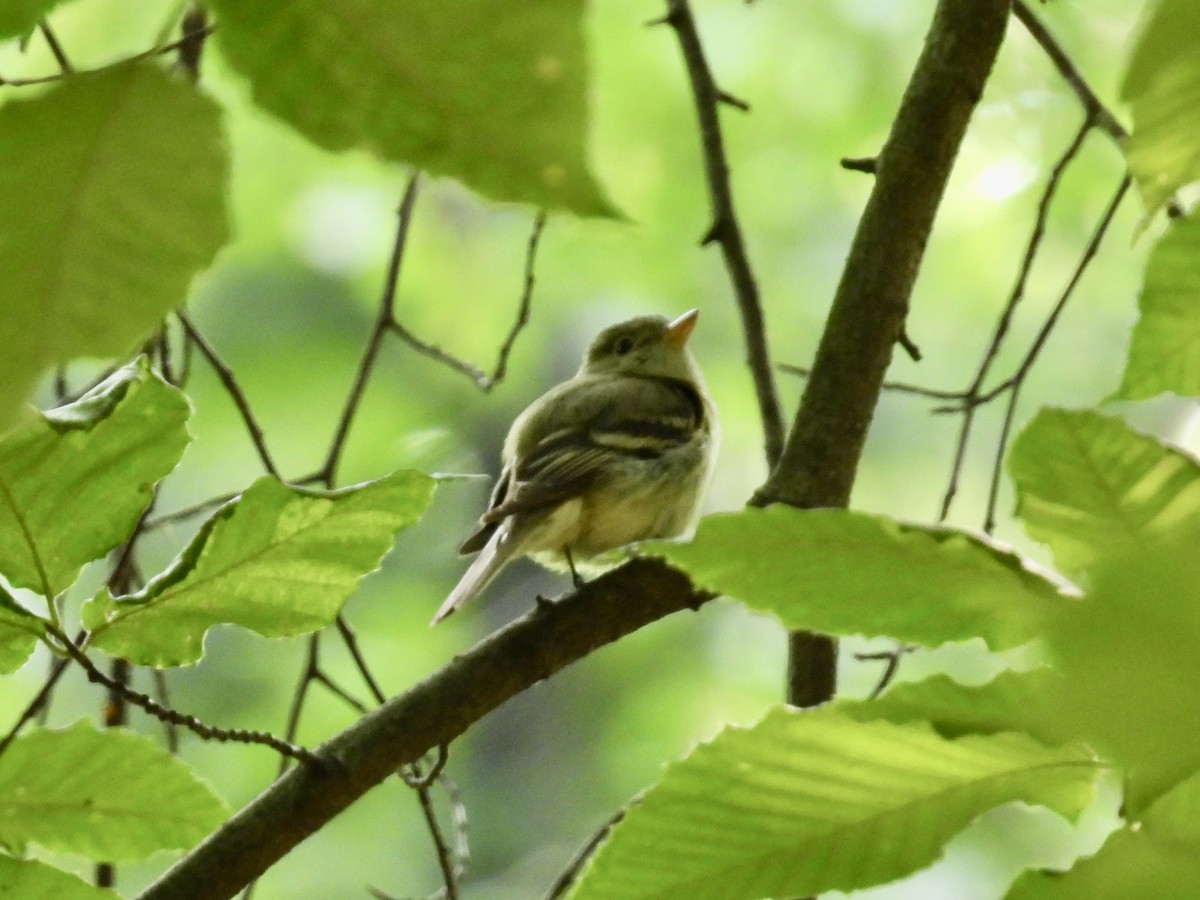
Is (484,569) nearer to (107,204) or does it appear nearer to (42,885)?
(42,885)

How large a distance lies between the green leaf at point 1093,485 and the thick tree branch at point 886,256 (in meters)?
0.73

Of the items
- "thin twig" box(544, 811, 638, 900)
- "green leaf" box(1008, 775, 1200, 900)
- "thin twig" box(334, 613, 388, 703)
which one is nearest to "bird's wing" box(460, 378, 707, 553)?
"thin twig" box(334, 613, 388, 703)

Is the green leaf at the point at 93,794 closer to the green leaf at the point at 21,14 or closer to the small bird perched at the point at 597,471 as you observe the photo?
the green leaf at the point at 21,14

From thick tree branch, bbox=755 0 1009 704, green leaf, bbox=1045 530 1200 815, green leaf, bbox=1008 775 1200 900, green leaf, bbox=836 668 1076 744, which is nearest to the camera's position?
green leaf, bbox=1045 530 1200 815

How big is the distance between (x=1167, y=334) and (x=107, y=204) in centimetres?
48

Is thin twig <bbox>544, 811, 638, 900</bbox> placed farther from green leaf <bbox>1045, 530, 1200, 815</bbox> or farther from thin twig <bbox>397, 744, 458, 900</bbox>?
green leaf <bbox>1045, 530, 1200, 815</bbox>

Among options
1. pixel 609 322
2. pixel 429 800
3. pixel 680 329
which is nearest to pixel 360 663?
pixel 429 800

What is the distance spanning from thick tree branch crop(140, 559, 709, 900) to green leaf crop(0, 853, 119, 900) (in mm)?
233

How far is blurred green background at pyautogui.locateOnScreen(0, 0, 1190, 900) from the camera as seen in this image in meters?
3.16

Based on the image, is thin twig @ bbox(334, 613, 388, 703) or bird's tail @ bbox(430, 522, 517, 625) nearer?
thin twig @ bbox(334, 613, 388, 703)

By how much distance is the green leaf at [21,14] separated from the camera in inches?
13.2

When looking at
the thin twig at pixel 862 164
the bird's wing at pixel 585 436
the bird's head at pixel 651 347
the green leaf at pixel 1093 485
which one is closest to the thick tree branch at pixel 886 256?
the thin twig at pixel 862 164

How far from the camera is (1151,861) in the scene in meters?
0.42

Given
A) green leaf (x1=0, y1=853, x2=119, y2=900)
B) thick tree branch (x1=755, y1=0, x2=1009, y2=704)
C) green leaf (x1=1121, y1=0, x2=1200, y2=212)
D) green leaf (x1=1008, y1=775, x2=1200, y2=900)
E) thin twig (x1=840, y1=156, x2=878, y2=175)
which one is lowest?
green leaf (x1=1008, y1=775, x2=1200, y2=900)
